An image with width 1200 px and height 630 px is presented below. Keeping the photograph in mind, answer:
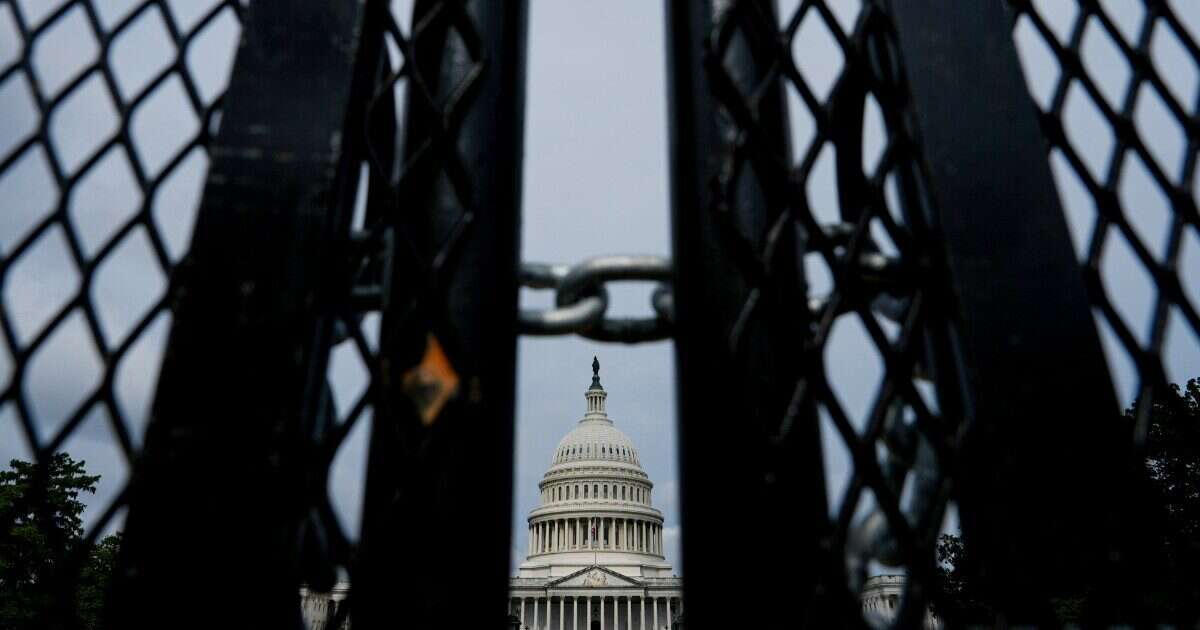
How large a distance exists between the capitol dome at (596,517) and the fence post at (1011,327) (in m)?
81.2

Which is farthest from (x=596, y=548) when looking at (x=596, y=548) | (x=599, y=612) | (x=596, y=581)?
(x=599, y=612)

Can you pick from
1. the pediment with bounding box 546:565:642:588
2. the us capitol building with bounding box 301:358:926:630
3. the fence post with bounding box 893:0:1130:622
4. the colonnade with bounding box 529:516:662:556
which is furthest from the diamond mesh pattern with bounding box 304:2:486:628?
the colonnade with bounding box 529:516:662:556

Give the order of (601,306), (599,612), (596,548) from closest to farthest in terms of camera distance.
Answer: (601,306) < (599,612) < (596,548)

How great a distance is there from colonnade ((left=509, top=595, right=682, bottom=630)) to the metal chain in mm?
83432

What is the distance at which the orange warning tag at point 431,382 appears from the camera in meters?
1.29

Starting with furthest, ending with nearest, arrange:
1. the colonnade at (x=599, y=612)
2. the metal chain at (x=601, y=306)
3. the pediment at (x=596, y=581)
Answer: the colonnade at (x=599, y=612) < the pediment at (x=596, y=581) < the metal chain at (x=601, y=306)

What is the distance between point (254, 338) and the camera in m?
1.33

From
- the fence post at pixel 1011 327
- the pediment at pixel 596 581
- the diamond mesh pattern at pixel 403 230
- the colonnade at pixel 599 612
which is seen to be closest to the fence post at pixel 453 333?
the diamond mesh pattern at pixel 403 230

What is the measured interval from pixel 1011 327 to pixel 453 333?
97cm

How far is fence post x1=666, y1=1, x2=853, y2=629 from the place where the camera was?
1.21 meters

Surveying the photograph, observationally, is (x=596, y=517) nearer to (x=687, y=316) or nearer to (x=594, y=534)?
(x=594, y=534)

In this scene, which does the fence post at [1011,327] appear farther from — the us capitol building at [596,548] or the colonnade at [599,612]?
the colonnade at [599,612]

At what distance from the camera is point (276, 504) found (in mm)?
1243

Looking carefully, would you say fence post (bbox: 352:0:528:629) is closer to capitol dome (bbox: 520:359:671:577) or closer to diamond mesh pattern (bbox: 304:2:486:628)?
diamond mesh pattern (bbox: 304:2:486:628)
